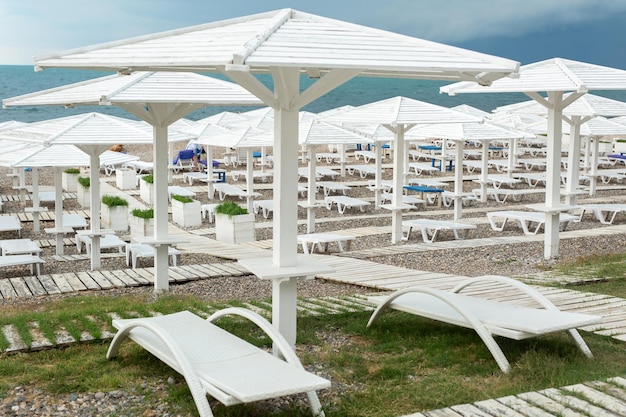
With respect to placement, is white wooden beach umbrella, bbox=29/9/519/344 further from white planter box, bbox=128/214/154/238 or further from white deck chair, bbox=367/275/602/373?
white planter box, bbox=128/214/154/238

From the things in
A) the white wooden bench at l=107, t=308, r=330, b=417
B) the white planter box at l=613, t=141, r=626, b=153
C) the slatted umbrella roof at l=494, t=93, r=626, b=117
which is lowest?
the white wooden bench at l=107, t=308, r=330, b=417

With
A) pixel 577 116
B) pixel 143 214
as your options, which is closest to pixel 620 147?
pixel 577 116

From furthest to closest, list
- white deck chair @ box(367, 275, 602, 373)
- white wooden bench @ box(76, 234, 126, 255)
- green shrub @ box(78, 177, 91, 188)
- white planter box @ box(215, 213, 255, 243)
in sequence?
green shrub @ box(78, 177, 91, 188), white planter box @ box(215, 213, 255, 243), white wooden bench @ box(76, 234, 126, 255), white deck chair @ box(367, 275, 602, 373)

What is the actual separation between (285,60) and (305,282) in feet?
17.6

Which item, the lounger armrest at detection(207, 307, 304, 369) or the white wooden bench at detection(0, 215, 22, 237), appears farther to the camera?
the white wooden bench at detection(0, 215, 22, 237)

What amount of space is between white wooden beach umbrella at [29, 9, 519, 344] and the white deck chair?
890 millimetres

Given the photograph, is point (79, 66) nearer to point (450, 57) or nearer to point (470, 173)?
point (450, 57)

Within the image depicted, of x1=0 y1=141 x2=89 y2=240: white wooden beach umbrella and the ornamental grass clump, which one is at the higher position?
x1=0 y1=141 x2=89 y2=240: white wooden beach umbrella

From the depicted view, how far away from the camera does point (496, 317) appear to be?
4992mm

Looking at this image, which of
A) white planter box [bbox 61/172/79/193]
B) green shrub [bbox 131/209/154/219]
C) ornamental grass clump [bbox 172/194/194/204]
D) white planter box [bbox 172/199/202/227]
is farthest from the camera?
white planter box [bbox 61/172/79/193]

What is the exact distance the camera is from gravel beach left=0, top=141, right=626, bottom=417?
4.24 m

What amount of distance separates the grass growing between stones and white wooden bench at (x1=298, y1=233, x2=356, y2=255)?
5.80m

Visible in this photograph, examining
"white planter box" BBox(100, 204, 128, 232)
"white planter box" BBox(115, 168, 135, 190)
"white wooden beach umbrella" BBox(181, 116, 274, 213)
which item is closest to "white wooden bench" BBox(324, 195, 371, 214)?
"white wooden beach umbrella" BBox(181, 116, 274, 213)

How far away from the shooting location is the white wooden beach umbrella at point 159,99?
7.45 metres
